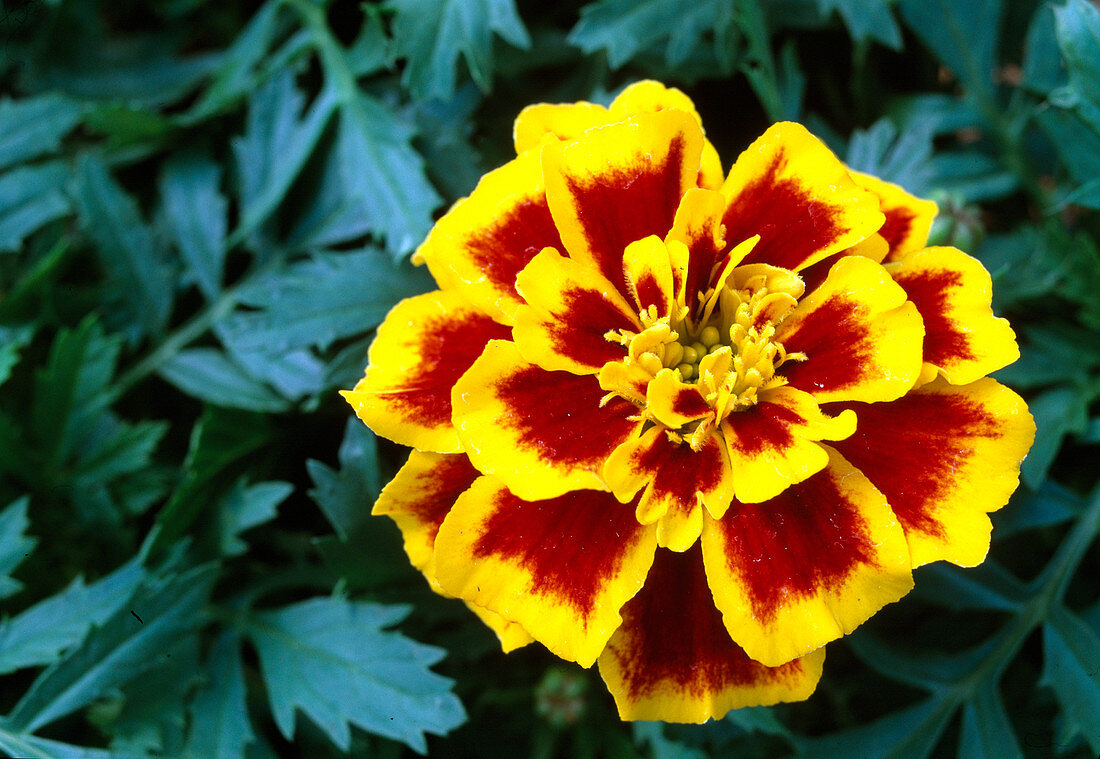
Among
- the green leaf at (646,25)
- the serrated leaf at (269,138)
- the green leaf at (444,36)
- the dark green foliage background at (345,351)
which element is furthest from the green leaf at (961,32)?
the serrated leaf at (269,138)

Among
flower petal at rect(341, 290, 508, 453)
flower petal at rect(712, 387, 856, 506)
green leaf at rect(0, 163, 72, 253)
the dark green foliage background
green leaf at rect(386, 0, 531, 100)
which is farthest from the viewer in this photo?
green leaf at rect(0, 163, 72, 253)

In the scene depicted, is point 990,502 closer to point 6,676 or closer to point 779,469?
point 779,469

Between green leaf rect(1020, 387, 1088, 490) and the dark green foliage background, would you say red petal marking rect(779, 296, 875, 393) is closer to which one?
the dark green foliage background

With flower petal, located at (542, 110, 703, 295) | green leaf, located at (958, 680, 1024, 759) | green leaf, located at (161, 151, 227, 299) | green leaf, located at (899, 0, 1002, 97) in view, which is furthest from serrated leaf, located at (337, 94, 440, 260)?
green leaf, located at (958, 680, 1024, 759)

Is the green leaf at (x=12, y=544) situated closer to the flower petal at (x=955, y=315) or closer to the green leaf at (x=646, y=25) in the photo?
the green leaf at (x=646, y=25)

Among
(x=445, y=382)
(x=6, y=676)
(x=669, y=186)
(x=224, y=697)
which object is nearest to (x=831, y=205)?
(x=669, y=186)
